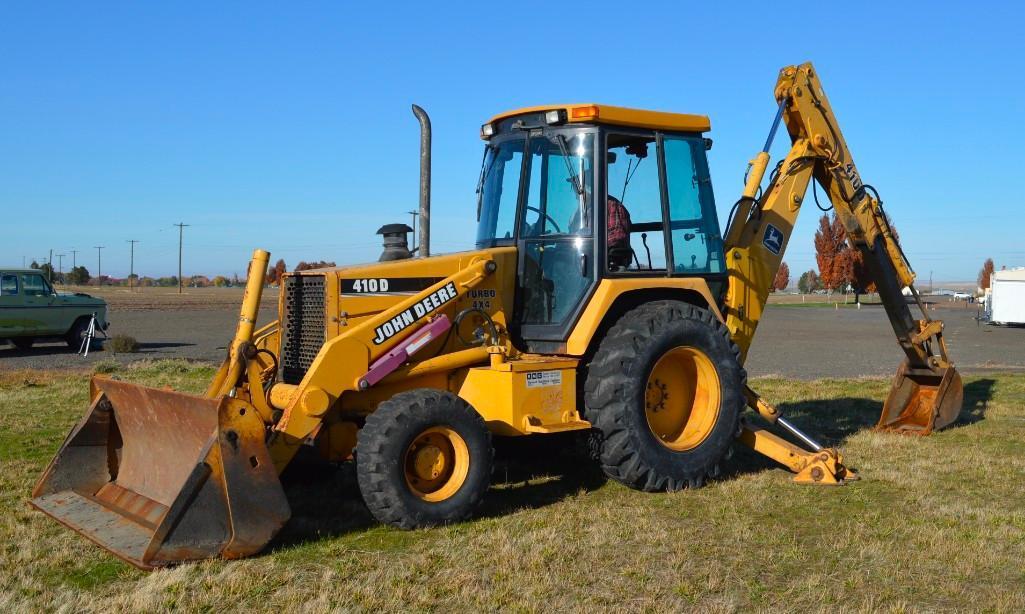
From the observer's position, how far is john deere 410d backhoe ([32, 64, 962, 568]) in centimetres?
612

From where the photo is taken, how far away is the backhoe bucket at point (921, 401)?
10.5 metres

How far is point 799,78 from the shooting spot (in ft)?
31.4

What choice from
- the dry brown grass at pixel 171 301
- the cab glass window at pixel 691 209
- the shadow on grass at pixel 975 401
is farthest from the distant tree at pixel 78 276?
the cab glass window at pixel 691 209

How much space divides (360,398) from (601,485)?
218cm

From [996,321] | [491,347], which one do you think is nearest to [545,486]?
[491,347]

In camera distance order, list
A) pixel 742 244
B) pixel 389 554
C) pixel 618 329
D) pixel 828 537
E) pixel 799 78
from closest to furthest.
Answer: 1. pixel 389 554
2. pixel 828 537
3. pixel 618 329
4. pixel 742 244
5. pixel 799 78

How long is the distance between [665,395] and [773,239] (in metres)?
2.11

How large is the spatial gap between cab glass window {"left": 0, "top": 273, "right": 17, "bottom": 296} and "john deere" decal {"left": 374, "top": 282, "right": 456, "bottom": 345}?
18769 mm

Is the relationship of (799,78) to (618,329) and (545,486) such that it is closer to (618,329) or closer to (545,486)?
(618,329)

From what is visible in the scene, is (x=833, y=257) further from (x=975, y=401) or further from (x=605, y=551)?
(x=605, y=551)

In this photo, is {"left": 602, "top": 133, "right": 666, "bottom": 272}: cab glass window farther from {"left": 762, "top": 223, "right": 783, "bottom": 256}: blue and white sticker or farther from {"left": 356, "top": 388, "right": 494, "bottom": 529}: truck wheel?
{"left": 356, "top": 388, "right": 494, "bottom": 529}: truck wheel

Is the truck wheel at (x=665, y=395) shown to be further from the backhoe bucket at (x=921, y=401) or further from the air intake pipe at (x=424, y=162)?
the backhoe bucket at (x=921, y=401)

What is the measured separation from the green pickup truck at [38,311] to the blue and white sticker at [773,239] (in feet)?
63.1

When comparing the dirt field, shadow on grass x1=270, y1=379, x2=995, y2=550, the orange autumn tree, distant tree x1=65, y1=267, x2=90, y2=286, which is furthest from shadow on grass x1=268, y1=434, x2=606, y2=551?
distant tree x1=65, y1=267, x2=90, y2=286
